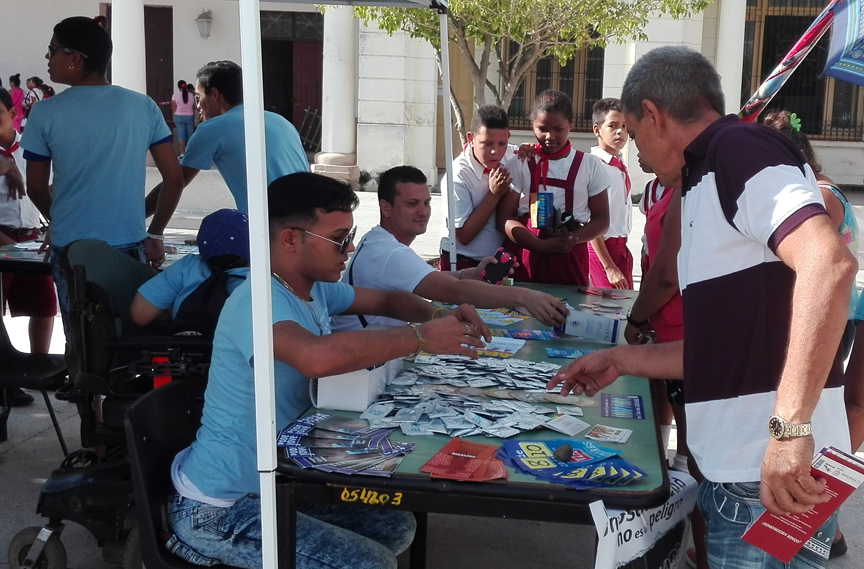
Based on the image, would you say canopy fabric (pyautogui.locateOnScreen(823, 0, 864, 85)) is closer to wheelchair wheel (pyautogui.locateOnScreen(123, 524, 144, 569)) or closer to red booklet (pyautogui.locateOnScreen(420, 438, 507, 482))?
red booklet (pyautogui.locateOnScreen(420, 438, 507, 482))

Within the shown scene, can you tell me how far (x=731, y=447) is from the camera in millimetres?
1801

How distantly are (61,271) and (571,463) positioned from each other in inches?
Answer: 99.7

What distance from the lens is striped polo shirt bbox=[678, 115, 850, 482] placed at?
170cm

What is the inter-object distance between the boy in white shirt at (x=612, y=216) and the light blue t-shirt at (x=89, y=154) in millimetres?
2639

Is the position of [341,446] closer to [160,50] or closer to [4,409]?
[4,409]

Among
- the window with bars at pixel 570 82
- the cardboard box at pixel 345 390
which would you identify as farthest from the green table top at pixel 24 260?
the window with bars at pixel 570 82

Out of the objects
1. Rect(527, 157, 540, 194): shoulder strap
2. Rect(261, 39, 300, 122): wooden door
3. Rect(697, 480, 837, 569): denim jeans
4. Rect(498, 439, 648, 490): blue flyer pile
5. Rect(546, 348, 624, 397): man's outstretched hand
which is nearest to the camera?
Rect(697, 480, 837, 569): denim jeans

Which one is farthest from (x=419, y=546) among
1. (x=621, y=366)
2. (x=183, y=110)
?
(x=183, y=110)

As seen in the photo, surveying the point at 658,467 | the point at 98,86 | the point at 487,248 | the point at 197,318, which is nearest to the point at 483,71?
the point at 487,248

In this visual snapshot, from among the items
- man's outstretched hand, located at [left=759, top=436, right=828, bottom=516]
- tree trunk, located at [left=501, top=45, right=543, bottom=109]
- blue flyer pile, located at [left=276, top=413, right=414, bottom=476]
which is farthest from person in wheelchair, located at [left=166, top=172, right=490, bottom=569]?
tree trunk, located at [left=501, top=45, right=543, bottom=109]

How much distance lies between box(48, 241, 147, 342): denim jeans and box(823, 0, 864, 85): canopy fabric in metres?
2.95

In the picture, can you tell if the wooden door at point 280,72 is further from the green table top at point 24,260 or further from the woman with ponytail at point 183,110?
the green table top at point 24,260

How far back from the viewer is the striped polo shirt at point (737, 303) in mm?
1699

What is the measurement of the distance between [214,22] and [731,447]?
1756 centimetres
